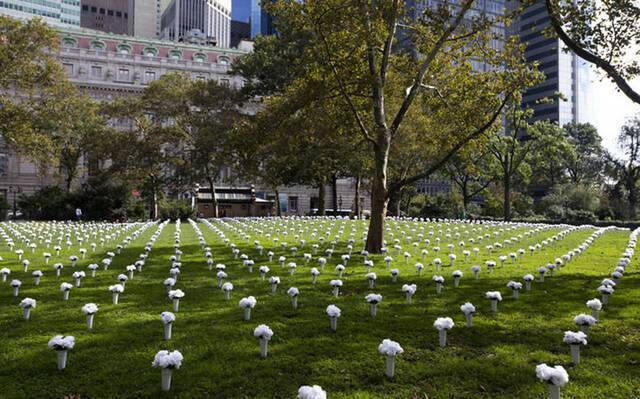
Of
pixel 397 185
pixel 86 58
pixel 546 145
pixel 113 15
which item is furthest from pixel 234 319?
pixel 113 15

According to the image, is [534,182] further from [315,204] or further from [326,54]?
[326,54]

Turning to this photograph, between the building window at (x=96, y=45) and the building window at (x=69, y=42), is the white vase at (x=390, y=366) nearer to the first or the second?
the building window at (x=69, y=42)

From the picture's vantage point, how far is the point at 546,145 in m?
40.4

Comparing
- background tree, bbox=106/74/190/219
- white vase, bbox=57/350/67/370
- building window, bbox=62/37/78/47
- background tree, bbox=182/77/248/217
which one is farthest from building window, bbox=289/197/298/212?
white vase, bbox=57/350/67/370

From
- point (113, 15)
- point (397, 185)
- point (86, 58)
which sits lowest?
point (397, 185)

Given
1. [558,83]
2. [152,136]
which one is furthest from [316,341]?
[558,83]

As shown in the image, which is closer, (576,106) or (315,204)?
(315,204)

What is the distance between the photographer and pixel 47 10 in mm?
101250

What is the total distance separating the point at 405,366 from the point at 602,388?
6.18ft

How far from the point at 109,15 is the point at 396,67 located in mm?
144437

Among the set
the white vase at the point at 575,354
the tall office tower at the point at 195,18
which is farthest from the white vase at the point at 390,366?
the tall office tower at the point at 195,18

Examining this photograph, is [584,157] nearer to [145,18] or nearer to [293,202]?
[293,202]

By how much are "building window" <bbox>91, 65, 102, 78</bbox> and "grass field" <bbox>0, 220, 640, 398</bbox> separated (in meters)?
67.5

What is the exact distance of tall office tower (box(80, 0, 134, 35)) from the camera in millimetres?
135000
